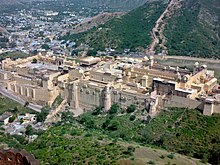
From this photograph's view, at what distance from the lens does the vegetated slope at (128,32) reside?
2881 inches

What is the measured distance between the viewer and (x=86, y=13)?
14050 centimetres

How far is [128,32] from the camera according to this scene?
78875 mm

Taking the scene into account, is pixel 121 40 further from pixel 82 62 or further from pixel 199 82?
pixel 199 82

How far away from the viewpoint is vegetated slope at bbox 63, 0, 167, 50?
73.2 m

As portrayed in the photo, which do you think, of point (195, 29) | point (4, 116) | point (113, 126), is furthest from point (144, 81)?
point (195, 29)

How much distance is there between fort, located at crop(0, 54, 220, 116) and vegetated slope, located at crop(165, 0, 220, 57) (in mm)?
22613

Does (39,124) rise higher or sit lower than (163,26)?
lower

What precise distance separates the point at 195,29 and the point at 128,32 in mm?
13240

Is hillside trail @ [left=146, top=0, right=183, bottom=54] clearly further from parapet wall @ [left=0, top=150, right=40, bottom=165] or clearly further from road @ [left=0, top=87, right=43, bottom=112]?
parapet wall @ [left=0, top=150, right=40, bottom=165]

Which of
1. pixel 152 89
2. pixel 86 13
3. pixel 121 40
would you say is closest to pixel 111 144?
pixel 152 89

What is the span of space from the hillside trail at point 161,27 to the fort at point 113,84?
21.6m

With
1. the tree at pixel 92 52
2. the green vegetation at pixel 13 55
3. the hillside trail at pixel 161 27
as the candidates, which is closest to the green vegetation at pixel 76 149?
the tree at pixel 92 52

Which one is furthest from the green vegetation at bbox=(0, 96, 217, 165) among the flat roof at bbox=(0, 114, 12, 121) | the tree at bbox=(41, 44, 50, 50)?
the tree at bbox=(41, 44, 50, 50)

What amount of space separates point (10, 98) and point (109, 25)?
43.1 m
